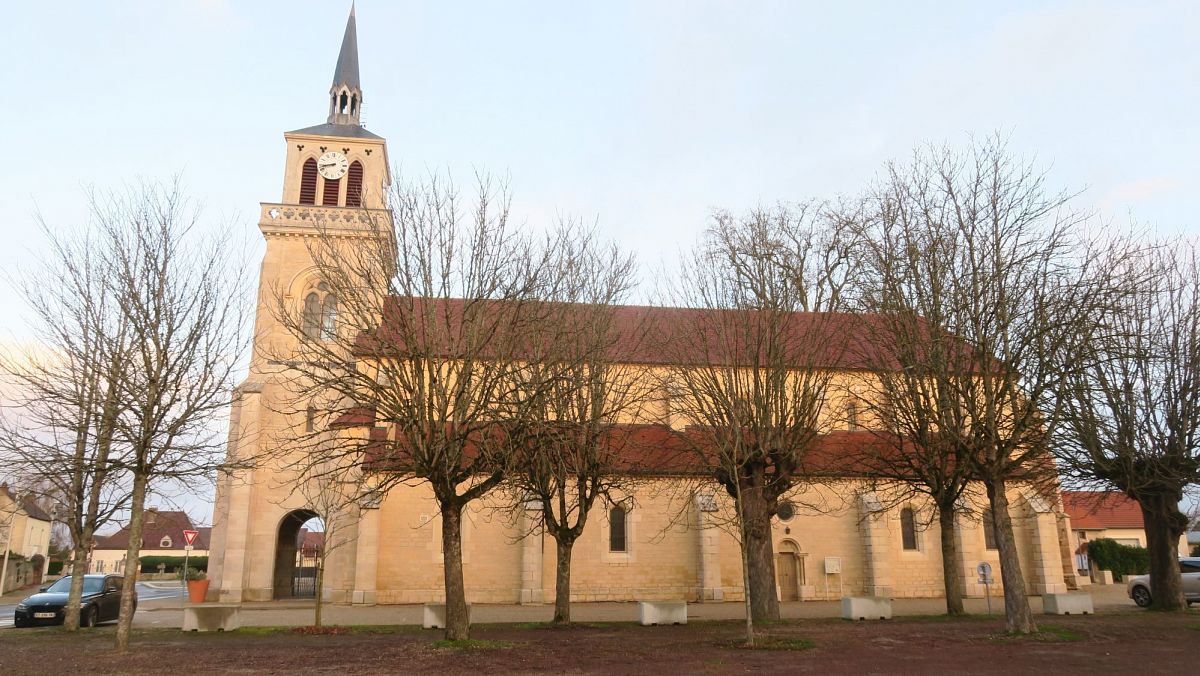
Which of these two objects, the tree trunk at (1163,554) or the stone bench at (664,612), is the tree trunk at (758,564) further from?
the tree trunk at (1163,554)

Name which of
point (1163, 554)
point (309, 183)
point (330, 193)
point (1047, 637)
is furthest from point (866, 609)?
point (309, 183)

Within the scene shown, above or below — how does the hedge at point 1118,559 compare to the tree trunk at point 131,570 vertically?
below

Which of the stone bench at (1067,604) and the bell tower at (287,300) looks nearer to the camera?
the stone bench at (1067,604)

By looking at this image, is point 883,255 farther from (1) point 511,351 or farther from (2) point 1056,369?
(1) point 511,351

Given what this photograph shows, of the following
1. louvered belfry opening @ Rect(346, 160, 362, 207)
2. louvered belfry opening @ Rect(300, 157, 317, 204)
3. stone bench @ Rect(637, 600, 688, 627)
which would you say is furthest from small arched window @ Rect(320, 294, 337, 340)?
louvered belfry opening @ Rect(300, 157, 317, 204)

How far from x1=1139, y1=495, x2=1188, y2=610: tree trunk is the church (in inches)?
195

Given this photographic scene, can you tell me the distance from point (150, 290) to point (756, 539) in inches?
588

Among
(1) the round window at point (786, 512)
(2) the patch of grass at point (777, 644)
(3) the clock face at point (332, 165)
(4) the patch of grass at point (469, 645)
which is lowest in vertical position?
(2) the patch of grass at point (777, 644)

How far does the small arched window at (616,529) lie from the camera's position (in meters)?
28.7

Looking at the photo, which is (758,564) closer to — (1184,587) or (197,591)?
(1184,587)

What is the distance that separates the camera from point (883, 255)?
1953 cm

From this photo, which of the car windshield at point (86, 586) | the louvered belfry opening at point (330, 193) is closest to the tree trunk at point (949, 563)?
the car windshield at point (86, 586)

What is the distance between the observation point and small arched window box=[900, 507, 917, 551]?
98.4ft

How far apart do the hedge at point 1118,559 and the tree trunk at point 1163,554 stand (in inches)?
926
